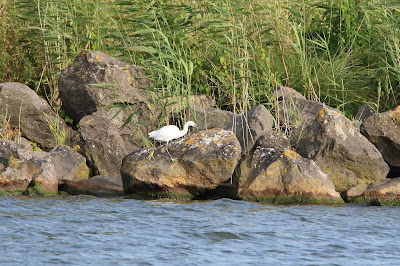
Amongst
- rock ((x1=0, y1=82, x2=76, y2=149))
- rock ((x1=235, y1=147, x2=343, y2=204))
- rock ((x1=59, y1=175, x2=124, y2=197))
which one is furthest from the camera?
rock ((x1=0, y1=82, x2=76, y2=149))

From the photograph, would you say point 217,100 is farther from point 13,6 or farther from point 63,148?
point 13,6

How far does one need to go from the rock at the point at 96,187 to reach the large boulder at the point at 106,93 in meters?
1.47

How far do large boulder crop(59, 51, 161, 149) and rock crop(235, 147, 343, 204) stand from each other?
238 cm

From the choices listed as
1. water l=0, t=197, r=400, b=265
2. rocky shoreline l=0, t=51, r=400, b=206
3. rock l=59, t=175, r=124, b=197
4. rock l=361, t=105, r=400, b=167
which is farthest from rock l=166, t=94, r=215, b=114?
rock l=361, t=105, r=400, b=167

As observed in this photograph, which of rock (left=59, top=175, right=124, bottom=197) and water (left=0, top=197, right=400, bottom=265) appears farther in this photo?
rock (left=59, top=175, right=124, bottom=197)

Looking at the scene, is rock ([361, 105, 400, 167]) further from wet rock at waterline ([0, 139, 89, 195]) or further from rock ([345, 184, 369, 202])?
wet rock at waterline ([0, 139, 89, 195])

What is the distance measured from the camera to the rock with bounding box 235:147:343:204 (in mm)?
7461

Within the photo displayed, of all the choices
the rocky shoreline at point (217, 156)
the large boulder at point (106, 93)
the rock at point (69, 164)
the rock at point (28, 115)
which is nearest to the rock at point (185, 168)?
the rocky shoreline at point (217, 156)

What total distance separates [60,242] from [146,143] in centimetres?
304

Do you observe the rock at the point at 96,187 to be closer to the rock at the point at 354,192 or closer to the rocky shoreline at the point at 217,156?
the rocky shoreline at the point at 217,156

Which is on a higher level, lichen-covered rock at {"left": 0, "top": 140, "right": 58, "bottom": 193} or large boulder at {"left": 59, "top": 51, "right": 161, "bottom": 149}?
large boulder at {"left": 59, "top": 51, "right": 161, "bottom": 149}

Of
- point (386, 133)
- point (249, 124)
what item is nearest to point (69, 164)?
point (249, 124)

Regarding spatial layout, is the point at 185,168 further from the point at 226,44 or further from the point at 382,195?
the point at 226,44

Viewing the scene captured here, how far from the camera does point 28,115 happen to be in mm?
9812
